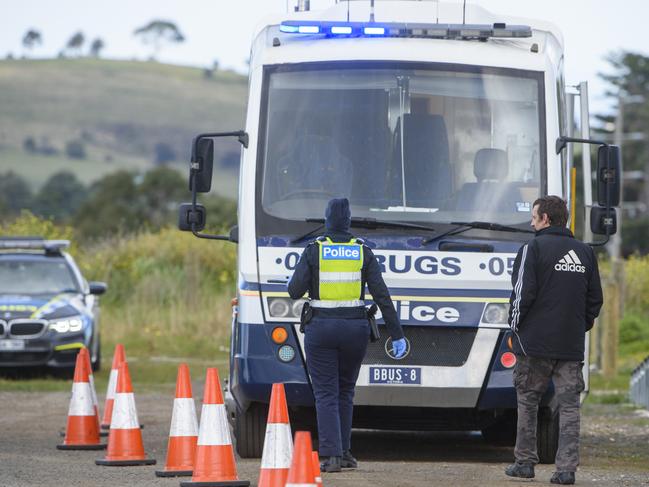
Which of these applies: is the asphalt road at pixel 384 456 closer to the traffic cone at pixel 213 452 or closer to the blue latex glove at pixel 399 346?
the traffic cone at pixel 213 452

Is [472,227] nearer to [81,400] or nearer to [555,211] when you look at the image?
[555,211]

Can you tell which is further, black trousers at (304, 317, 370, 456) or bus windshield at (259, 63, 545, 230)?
bus windshield at (259, 63, 545, 230)

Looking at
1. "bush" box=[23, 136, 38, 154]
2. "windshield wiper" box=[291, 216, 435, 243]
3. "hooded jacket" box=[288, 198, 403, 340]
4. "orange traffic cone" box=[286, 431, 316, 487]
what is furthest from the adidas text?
"bush" box=[23, 136, 38, 154]

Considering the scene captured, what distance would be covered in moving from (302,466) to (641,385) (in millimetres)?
10662

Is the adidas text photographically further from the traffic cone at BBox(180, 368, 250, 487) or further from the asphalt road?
the traffic cone at BBox(180, 368, 250, 487)

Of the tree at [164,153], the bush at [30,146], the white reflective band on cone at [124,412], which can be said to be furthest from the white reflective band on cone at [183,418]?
the tree at [164,153]

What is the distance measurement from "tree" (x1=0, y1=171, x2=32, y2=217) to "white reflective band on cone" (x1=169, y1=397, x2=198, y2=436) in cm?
7744

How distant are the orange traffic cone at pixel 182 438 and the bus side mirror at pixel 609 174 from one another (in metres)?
3.31

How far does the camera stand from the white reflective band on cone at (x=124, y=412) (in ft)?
37.4

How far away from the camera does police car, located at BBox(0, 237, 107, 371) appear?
19.5 meters

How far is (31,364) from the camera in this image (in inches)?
775

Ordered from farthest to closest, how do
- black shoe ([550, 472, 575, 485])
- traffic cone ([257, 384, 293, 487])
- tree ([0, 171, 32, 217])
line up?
tree ([0, 171, 32, 217]) → black shoe ([550, 472, 575, 485]) → traffic cone ([257, 384, 293, 487])

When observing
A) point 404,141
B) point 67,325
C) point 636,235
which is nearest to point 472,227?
point 404,141

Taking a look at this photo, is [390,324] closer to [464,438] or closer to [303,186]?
[303,186]
